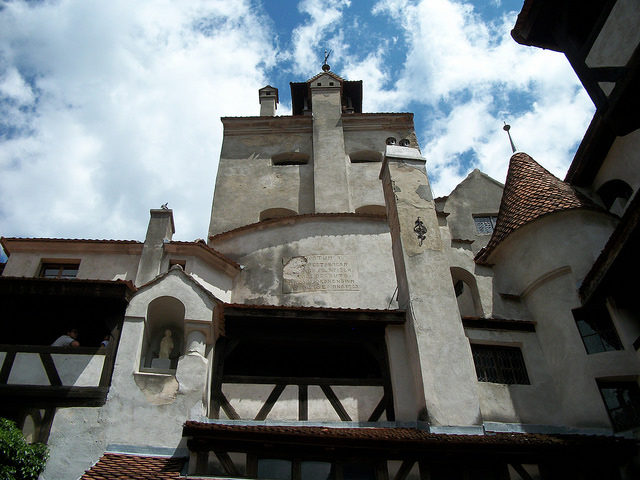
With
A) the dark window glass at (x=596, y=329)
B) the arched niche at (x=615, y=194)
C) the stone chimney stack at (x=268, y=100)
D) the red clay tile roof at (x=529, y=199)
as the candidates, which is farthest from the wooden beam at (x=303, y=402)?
the stone chimney stack at (x=268, y=100)

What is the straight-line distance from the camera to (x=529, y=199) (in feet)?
51.2

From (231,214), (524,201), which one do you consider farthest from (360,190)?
(524,201)

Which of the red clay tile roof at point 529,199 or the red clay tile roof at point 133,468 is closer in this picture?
the red clay tile roof at point 133,468

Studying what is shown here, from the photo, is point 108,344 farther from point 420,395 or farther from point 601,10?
point 601,10

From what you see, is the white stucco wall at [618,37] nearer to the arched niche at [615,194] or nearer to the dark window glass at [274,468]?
the arched niche at [615,194]

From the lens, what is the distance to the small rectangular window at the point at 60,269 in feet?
50.2

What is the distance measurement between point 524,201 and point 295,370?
26.1 feet

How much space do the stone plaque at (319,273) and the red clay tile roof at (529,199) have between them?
11.8ft

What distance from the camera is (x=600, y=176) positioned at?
1531 centimetres

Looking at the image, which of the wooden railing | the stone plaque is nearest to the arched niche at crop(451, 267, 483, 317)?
the stone plaque

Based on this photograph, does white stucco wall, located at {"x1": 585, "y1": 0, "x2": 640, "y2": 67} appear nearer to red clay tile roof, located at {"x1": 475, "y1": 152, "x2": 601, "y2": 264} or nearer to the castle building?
the castle building

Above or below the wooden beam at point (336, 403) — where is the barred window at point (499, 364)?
above

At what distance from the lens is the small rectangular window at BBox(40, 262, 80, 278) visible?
50.2 ft

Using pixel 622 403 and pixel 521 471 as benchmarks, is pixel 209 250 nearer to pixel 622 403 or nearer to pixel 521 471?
pixel 521 471
